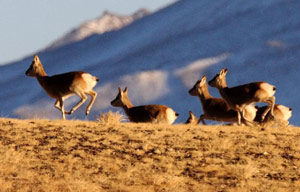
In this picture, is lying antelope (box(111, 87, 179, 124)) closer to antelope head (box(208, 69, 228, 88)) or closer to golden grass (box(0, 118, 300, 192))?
golden grass (box(0, 118, 300, 192))

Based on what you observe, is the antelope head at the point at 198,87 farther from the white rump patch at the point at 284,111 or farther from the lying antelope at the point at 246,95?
the white rump patch at the point at 284,111

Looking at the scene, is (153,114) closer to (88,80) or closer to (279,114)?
(88,80)

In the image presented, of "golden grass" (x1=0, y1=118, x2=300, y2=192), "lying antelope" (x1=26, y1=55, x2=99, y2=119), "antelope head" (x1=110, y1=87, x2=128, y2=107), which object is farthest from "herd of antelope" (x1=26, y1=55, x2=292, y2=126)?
"golden grass" (x1=0, y1=118, x2=300, y2=192)

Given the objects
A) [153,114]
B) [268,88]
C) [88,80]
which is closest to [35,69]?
[88,80]

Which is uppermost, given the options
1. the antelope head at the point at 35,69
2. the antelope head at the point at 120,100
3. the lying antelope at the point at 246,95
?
the antelope head at the point at 35,69

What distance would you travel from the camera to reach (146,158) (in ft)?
52.6

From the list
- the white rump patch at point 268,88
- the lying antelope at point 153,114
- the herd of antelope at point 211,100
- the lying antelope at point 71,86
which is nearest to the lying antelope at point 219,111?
the herd of antelope at point 211,100

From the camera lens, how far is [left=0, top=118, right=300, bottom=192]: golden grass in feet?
47.4

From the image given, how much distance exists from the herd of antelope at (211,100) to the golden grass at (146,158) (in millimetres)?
866

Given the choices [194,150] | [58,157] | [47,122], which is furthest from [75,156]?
[47,122]

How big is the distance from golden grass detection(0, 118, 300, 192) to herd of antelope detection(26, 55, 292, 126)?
0.87m

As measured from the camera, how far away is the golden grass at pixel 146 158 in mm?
14461

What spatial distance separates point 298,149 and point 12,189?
7187 mm

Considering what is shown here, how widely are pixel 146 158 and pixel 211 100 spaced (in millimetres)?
6003
